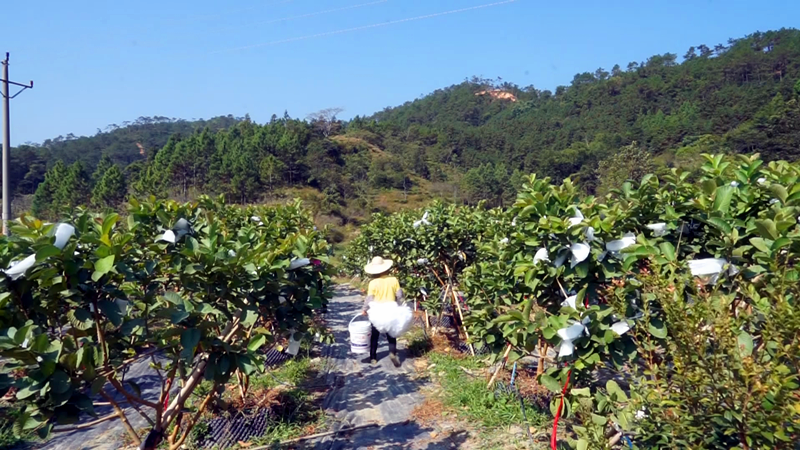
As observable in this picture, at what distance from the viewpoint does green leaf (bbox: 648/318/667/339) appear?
2192 mm

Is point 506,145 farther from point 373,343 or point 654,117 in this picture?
point 373,343

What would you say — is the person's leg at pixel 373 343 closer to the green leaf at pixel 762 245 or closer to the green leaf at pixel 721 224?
the green leaf at pixel 721 224

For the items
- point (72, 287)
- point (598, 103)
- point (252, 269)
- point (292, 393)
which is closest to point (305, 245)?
point (252, 269)

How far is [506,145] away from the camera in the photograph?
191 ft

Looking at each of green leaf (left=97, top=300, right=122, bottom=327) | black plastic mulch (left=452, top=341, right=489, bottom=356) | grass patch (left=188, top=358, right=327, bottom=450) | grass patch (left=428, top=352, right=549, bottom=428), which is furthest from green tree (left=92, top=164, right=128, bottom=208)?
green leaf (left=97, top=300, right=122, bottom=327)

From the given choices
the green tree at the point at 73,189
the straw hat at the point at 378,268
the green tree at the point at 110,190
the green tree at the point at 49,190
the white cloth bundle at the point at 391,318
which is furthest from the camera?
the green tree at the point at 49,190

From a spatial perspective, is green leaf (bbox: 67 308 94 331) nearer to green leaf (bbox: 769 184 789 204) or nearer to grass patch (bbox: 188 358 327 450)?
grass patch (bbox: 188 358 327 450)

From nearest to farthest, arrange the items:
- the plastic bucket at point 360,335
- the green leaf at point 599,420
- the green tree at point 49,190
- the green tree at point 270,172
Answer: the green leaf at point 599,420 → the plastic bucket at point 360,335 → the green tree at point 49,190 → the green tree at point 270,172

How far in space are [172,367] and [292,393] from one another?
6.69 ft

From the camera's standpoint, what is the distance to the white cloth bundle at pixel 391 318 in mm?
5363

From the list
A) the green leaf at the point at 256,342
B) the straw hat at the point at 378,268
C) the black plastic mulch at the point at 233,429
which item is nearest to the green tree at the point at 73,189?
the straw hat at the point at 378,268

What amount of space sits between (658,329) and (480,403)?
7.65ft

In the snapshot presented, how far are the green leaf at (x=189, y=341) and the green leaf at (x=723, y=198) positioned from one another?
241cm

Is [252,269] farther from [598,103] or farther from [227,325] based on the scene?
[598,103]
